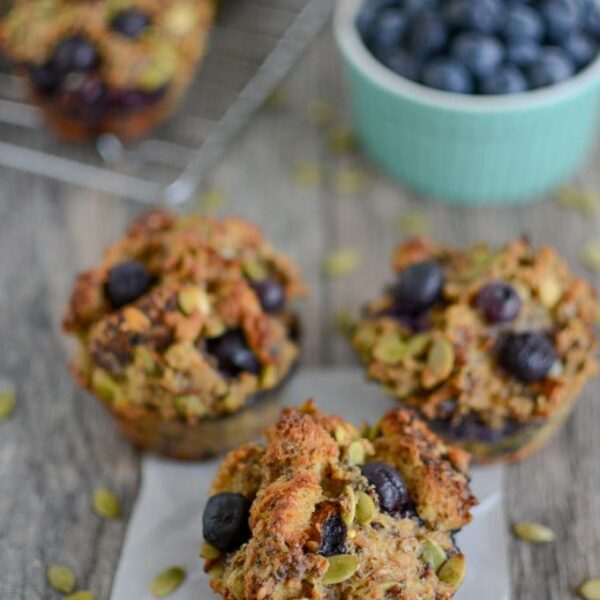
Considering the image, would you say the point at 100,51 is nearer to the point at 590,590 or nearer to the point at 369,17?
the point at 369,17

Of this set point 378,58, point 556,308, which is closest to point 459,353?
point 556,308

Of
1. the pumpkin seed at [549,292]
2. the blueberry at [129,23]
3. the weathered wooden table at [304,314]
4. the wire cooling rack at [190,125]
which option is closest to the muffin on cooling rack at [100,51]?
the blueberry at [129,23]

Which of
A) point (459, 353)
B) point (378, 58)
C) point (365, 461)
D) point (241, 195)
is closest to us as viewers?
point (365, 461)

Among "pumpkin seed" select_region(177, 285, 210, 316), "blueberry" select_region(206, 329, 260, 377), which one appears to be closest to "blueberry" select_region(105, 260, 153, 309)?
"pumpkin seed" select_region(177, 285, 210, 316)

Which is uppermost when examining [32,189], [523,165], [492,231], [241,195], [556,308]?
[556,308]

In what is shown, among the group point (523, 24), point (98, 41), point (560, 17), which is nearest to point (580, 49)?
point (560, 17)

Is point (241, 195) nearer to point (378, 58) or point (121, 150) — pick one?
point (121, 150)

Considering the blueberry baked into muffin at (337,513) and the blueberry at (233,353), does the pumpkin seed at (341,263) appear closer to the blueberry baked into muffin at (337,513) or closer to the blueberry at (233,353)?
the blueberry at (233,353)
